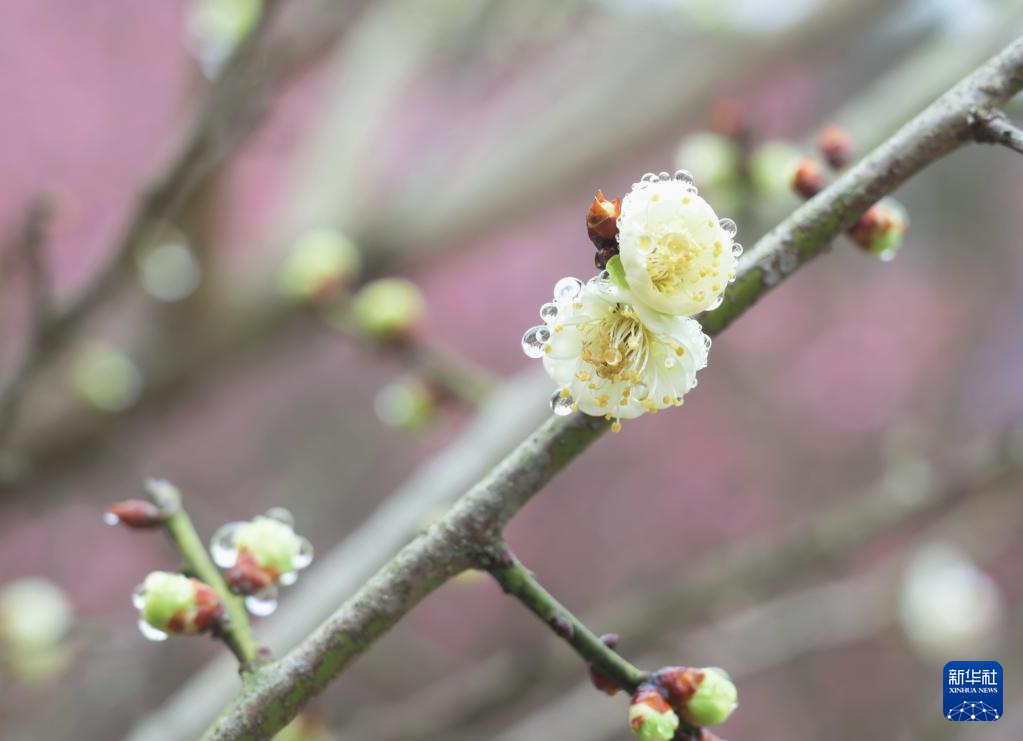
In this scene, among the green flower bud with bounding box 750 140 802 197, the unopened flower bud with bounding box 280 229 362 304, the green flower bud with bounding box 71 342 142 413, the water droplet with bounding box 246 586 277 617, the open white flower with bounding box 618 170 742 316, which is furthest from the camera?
the green flower bud with bounding box 71 342 142 413

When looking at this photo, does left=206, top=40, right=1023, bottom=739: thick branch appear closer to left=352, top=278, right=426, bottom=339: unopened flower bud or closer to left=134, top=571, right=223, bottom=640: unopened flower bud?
left=134, top=571, right=223, bottom=640: unopened flower bud

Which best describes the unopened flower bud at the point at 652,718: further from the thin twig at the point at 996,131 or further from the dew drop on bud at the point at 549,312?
the thin twig at the point at 996,131

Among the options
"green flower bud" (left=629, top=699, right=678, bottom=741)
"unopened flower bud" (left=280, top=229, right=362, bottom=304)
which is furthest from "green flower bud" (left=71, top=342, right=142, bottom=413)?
"green flower bud" (left=629, top=699, right=678, bottom=741)

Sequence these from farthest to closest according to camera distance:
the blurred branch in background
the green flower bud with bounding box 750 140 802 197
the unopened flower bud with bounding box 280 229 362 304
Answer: the blurred branch in background
the unopened flower bud with bounding box 280 229 362 304
the green flower bud with bounding box 750 140 802 197

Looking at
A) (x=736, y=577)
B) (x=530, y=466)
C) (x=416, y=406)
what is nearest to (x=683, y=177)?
(x=530, y=466)

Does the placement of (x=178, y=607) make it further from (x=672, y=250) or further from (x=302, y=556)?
(x=672, y=250)

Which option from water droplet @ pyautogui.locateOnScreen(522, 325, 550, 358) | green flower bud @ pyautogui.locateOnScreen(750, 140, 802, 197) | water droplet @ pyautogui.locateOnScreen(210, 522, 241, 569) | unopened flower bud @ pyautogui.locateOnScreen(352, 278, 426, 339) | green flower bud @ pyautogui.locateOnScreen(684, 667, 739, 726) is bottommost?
green flower bud @ pyautogui.locateOnScreen(684, 667, 739, 726)

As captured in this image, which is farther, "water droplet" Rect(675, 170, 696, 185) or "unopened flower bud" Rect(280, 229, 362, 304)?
"unopened flower bud" Rect(280, 229, 362, 304)

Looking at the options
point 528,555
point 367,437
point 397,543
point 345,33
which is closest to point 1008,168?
point 528,555
